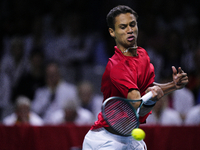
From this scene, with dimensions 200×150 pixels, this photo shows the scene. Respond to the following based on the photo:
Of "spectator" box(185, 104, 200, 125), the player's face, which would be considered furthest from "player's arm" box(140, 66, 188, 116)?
"spectator" box(185, 104, 200, 125)

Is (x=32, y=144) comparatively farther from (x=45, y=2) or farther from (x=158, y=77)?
(x=45, y=2)

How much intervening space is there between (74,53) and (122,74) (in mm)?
4376

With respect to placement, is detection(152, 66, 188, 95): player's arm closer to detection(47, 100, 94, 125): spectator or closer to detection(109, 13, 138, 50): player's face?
detection(109, 13, 138, 50): player's face

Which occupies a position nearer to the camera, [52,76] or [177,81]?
[177,81]

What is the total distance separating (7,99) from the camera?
677 centimetres

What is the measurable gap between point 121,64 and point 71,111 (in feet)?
9.32

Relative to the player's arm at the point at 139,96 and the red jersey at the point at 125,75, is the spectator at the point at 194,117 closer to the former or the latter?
the red jersey at the point at 125,75

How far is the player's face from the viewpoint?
9.29 feet

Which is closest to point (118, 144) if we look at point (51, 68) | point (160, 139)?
point (160, 139)

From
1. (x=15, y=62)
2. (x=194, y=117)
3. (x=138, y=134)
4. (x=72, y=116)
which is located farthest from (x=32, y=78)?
(x=138, y=134)

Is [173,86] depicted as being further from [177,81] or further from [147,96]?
[147,96]

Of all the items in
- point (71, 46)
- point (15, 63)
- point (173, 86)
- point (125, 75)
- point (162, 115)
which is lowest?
point (162, 115)

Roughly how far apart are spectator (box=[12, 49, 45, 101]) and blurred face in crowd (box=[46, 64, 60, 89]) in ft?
0.89

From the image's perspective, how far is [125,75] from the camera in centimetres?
262
